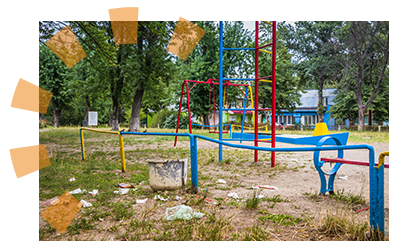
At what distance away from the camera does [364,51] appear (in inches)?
1010

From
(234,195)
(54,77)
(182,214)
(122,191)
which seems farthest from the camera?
(54,77)

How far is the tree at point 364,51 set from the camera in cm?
2330

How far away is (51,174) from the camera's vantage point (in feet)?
18.2

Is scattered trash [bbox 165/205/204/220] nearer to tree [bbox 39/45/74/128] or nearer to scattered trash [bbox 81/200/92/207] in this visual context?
scattered trash [bbox 81/200/92/207]

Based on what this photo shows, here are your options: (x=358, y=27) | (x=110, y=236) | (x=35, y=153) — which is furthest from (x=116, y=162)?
(x=358, y=27)

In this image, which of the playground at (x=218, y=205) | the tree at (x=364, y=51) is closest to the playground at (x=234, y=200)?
the playground at (x=218, y=205)

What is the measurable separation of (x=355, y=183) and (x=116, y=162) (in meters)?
5.50

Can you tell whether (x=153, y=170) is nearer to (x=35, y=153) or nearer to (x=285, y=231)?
(x=35, y=153)
